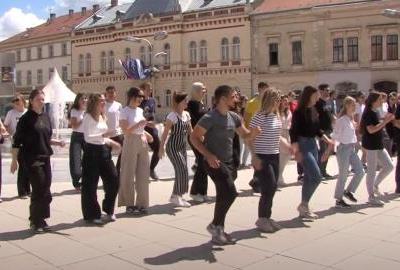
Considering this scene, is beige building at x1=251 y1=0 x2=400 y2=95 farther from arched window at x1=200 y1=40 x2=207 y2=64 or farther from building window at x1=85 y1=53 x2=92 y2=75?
building window at x1=85 y1=53 x2=92 y2=75

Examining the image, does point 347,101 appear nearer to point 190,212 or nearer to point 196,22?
point 190,212

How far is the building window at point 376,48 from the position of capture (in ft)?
135

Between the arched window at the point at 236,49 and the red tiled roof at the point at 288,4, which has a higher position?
the red tiled roof at the point at 288,4

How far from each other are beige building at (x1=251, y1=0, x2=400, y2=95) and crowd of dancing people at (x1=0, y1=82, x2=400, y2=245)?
3250cm

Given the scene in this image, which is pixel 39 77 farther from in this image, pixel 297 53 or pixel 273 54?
pixel 297 53

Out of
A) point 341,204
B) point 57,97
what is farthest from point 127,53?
point 341,204

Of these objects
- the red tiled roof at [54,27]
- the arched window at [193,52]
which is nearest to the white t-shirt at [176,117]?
the arched window at [193,52]

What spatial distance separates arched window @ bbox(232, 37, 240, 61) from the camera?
48.1 meters

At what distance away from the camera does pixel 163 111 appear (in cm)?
5238

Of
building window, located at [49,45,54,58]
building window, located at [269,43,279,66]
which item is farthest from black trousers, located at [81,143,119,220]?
building window, located at [49,45,54,58]

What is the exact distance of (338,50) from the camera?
43031mm

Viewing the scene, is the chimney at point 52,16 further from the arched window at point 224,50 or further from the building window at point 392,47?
the building window at point 392,47

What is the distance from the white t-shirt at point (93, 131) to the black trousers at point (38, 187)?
2.19 ft

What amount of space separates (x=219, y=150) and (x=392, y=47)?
37.0 metres
